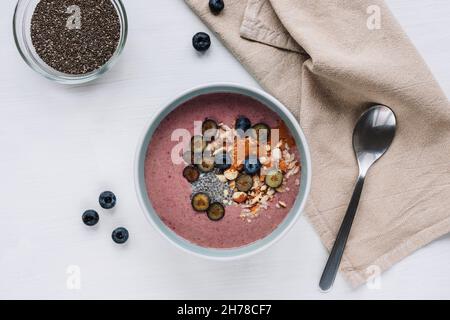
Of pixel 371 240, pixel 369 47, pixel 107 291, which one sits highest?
pixel 369 47

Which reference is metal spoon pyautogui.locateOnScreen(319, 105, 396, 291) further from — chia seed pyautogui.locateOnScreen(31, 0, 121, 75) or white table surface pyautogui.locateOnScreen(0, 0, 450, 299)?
chia seed pyautogui.locateOnScreen(31, 0, 121, 75)

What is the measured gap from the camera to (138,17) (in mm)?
1117

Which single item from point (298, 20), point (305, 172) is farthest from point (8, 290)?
point (298, 20)

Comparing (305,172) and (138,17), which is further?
(138,17)

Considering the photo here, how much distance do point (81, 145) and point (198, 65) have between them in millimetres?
293

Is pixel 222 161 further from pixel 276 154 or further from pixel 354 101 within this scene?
pixel 354 101

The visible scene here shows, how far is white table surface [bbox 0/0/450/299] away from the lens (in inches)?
43.8

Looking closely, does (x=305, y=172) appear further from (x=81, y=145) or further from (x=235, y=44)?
(x=81, y=145)

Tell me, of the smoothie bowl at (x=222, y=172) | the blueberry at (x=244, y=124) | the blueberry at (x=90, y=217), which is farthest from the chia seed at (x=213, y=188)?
the blueberry at (x=90, y=217)

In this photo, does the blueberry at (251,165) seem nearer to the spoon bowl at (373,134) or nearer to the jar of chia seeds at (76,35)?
the spoon bowl at (373,134)

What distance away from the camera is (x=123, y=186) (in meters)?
1.14

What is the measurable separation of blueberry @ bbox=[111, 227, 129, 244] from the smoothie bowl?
119mm

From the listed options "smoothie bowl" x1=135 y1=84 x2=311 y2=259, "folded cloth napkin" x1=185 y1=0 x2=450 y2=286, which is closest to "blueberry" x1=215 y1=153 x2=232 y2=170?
"smoothie bowl" x1=135 y1=84 x2=311 y2=259

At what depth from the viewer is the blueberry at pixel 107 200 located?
111 cm
